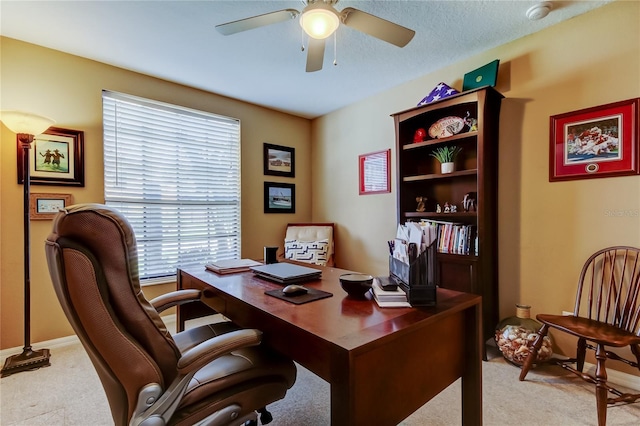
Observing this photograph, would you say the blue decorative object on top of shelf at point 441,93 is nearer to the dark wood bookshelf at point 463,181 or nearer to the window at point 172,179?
the dark wood bookshelf at point 463,181

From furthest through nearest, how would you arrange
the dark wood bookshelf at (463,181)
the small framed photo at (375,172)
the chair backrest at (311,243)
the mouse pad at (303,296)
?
the chair backrest at (311,243), the small framed photo at (375,172), the dark wood bookshelf at (463,181), the mouse pad at (303,296)

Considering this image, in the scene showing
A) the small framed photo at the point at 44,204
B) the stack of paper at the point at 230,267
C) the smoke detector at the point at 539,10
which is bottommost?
the stack of paper at the point at 230,267

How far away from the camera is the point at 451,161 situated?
2531 millimetres

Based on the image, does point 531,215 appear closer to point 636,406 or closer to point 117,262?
point 636,406

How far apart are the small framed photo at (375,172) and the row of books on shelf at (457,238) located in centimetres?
91

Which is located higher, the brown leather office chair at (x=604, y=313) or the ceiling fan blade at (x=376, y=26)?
the ceiling fan blade at (x=376, y=26)

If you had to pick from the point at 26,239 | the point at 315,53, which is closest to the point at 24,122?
the point at 26,239

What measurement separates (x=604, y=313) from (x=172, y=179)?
3828 millimetres

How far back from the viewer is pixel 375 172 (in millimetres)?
3408

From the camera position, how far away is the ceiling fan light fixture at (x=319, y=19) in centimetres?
148

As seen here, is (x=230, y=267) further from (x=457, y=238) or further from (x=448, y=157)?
(x=448, y=157)

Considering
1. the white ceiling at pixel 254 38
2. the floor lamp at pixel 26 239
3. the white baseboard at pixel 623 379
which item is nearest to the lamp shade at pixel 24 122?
the floor lamp at pixel 26 239

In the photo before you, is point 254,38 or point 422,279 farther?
point 254,38

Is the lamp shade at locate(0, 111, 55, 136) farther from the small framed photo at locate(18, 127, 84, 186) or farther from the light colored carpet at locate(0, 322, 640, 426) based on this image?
the light colored carpet at locate(0, 322, 640, 426)
